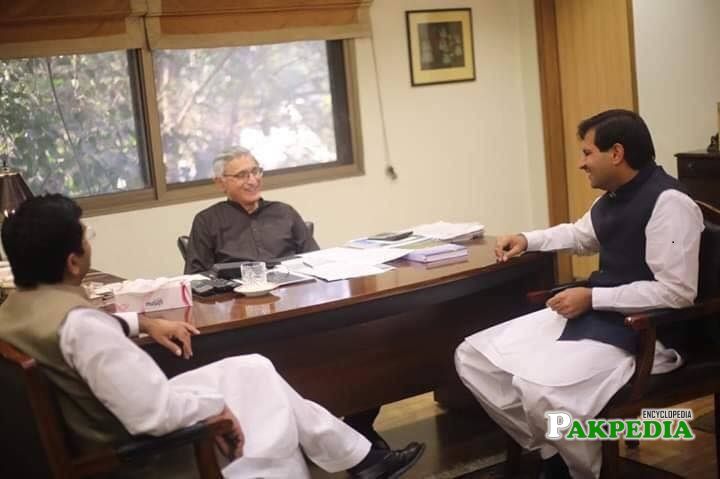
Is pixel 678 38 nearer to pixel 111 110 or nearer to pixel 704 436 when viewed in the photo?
pixel 704 436

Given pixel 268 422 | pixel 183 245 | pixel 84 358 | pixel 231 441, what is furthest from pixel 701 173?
pixel 84 358

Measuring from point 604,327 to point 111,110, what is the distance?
284 centimetres

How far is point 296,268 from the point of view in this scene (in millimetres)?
3105

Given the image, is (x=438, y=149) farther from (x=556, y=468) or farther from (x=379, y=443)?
(x=556, y=468)

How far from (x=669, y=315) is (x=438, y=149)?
3.03 meters

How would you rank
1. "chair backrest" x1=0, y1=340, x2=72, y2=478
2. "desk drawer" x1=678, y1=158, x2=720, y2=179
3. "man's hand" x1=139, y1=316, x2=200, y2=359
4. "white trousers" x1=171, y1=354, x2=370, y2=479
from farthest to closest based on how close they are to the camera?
"desk drawer" x1=678, y1=158, x2=720, y2=179 < "man's hand" x1=139, y1=316, x2=200, y2=359 < "white trousers" x1=171, y1=354, x2=370, y2=479 < "chair backrest" x1=0, y1=340, x2=72, y2=478

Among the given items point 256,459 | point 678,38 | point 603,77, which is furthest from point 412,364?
point 678,38

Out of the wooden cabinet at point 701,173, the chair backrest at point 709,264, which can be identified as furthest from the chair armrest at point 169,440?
the wooden cabinet at point 701,173

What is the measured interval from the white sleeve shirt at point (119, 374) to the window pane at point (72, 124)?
2.56 m

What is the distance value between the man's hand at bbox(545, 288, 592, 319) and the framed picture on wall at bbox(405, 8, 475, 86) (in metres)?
2.79

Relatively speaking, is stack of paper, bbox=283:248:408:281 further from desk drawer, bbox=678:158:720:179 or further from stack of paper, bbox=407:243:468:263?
desk drawer, bbox=678:158:720:179

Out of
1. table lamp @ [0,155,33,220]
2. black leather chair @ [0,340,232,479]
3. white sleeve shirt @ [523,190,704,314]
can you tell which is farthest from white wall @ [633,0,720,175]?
black leather chair @ [0,340,232,479]

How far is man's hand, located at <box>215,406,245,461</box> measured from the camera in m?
2.06

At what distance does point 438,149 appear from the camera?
5305mm
